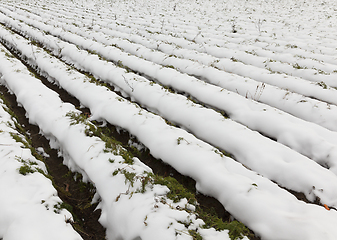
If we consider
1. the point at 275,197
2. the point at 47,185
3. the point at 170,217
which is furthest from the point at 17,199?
the point at 275,197

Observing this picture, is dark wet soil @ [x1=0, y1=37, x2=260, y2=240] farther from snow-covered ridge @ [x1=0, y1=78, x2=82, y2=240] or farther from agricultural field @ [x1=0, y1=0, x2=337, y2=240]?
snow-covered ridge @ [x1=0, y1=78, x2=82, y2=240]

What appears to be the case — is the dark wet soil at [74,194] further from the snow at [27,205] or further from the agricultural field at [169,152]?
the snow at [27,205]

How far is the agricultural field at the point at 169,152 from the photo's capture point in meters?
2.43

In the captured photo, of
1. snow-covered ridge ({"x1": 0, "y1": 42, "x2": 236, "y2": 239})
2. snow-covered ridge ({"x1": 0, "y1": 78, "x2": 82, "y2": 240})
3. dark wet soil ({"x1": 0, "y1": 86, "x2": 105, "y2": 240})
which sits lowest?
dark wet soil ({"x1": 0, "y1": 86, "x2": 105, "y2": 240})

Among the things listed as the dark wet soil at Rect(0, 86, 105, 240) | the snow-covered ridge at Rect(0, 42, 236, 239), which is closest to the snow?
the snow-covered ridge at Rect(0, 42, 236, 239)

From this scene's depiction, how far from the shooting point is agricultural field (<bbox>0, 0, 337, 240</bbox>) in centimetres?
243

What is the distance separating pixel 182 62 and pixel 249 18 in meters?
11.2

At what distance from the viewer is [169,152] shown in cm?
350

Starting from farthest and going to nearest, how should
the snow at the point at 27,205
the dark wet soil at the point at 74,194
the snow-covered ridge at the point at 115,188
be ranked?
1. the dark wet soil at the point at 74,194
2. the snow-covered ridge at the point at 115,188
3. the snow at the point at 27,205

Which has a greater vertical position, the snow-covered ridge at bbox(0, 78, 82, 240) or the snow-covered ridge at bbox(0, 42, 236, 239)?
the snow-covered ridge at bbox(0, 42, 236, 239)

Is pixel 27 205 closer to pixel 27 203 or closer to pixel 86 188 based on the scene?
pixel 27 203

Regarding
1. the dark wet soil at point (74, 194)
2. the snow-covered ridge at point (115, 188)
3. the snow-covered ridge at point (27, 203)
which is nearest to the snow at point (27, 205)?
the snow-covered ridge at point (27, 203)

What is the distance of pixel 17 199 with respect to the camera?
8.37 feet

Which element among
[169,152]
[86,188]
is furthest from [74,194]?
[169,152]
